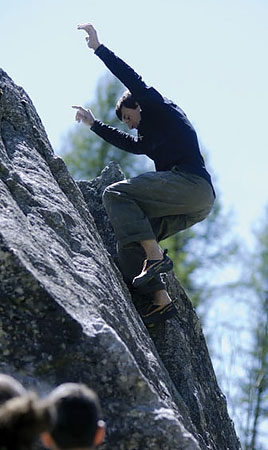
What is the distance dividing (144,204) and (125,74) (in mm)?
1112

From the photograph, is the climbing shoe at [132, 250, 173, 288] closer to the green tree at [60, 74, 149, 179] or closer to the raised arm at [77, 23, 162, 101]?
the raised arm at [77, 23, 162, 101]

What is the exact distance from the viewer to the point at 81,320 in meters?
5.57

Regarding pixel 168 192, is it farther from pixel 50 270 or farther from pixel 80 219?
pixel 50 270

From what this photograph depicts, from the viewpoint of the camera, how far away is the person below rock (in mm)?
7762

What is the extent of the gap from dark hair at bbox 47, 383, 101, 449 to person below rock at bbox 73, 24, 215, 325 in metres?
3.82

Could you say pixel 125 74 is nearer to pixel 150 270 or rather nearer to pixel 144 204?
pixel 144 204

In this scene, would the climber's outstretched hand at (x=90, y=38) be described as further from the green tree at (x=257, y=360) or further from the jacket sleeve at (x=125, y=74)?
the green tree at (x=257, y=360)

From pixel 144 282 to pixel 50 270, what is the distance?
5.57 ft

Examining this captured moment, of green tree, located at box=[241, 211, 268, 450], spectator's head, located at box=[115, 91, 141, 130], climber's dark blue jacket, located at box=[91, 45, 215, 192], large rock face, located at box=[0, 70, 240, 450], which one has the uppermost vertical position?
green tree, located at box=[241, 211, 268, 450]

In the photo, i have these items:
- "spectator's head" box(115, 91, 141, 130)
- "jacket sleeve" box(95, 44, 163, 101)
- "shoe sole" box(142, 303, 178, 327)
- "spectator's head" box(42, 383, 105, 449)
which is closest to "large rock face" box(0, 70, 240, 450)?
"shoe sole" box(142, 303, 178, 327)

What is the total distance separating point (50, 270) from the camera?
5.96 m

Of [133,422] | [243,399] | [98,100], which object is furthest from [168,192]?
[98,100]

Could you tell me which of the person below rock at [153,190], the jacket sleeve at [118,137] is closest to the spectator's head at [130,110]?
the person below rock at [153,190]

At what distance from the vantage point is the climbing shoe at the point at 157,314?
8.02 meters
